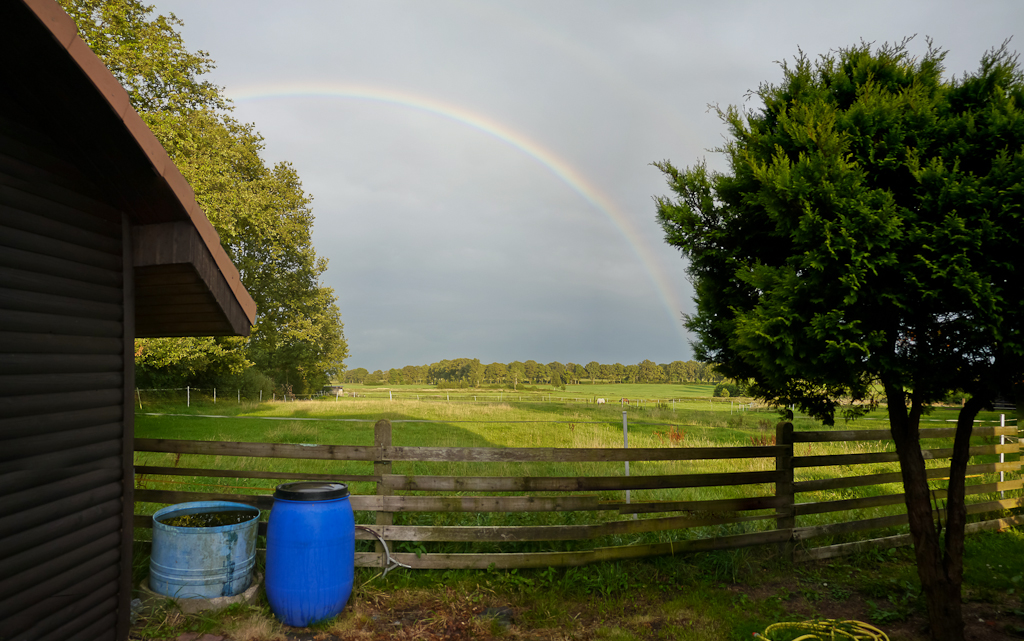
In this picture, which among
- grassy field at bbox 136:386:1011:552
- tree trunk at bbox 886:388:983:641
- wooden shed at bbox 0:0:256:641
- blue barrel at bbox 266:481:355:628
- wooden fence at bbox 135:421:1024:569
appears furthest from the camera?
grassy field at bbox 136:386:1011:552

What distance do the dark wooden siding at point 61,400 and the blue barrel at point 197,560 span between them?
30cm

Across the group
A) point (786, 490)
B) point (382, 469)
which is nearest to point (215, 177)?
point (382, 469)

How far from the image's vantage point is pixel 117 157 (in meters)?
3.82

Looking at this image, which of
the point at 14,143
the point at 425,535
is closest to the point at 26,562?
the point at 14,143

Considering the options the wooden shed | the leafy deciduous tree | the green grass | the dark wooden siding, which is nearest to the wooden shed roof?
the wooden shed

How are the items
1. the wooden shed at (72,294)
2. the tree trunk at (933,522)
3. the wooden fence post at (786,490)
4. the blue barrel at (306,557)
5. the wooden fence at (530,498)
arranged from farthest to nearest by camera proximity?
the wooden fence post at (786,490)
the wooden fence at (530,498)
the blue barrel at (306,557)
the tree trunk at (933,522)
the wooden shed at (72,294)

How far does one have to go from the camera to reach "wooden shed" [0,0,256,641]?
3.30 metres

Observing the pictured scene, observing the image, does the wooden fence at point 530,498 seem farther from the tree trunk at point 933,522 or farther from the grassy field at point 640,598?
the tree trunk at point 933,522

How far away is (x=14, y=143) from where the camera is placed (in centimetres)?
342

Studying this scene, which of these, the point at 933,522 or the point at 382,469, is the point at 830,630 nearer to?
the point at 933,522

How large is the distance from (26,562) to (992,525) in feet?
35.3

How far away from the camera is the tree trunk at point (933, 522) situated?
4.32 metres

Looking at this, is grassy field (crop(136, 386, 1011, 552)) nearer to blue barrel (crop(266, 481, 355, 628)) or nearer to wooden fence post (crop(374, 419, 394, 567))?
Answer: blue barrel (crop(266, 481, 355, 628))

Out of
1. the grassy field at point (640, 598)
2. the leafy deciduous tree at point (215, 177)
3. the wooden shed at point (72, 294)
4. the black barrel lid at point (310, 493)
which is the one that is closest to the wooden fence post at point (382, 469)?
the grassy field at point (640, 598)
